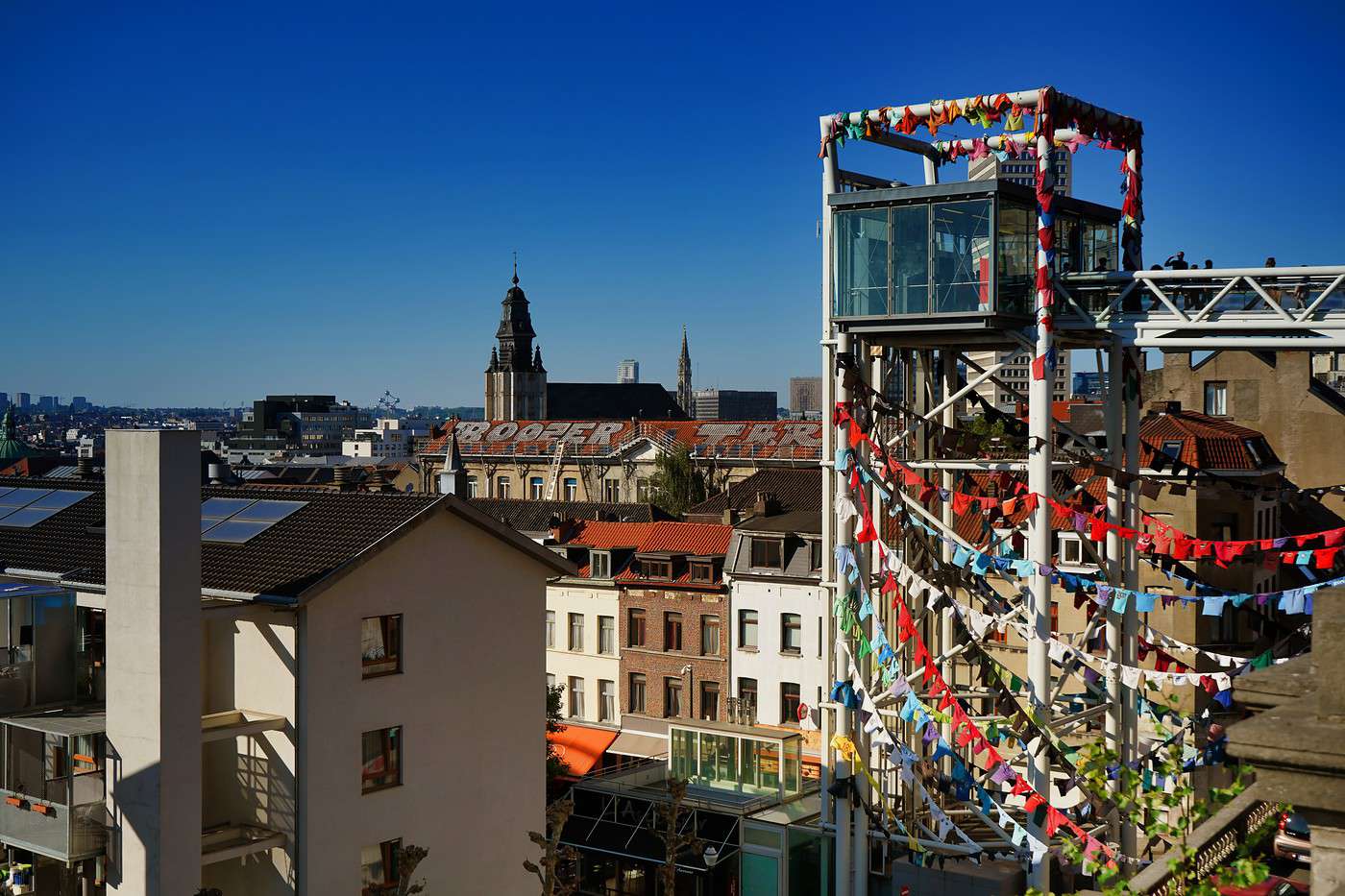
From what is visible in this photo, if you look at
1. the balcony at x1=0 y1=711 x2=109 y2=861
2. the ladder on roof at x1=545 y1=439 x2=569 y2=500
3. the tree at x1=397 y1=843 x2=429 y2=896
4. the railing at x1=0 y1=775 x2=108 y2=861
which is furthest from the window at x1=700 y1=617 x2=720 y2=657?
the ladder on roof at x1=545 y1=439 x2=569 y2=500

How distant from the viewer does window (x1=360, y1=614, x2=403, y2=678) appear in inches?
942

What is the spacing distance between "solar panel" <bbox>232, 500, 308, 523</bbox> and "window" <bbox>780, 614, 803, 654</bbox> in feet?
93.9

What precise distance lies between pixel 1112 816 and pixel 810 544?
3010 centimetres

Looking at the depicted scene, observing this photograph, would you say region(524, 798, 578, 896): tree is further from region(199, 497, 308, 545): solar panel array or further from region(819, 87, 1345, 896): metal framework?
region(199, 497, 308, 545): solar panel array

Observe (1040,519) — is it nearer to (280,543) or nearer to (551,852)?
(551,852)

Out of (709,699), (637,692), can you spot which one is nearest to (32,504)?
(709,699)

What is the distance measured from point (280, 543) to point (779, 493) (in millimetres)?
41551

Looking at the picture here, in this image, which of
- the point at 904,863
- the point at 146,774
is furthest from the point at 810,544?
the point at 146,774

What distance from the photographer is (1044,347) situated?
21.0 metres

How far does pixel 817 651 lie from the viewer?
5212 cm

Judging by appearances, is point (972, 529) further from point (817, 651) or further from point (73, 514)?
point (73, 514)

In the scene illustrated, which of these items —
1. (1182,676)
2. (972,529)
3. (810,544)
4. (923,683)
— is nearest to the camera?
(1182,676)

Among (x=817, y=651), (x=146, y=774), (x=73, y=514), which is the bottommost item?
(x=817, y=651)

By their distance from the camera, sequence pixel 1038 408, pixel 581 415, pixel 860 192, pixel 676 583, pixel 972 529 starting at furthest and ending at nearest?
pixel 581 415
pixel 676 583
pixel 972 529
pixel 860 192
pixel 1038 408
